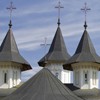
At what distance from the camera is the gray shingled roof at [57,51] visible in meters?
37.4

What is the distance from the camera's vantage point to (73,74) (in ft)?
117

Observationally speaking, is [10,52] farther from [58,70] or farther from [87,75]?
[87,75]

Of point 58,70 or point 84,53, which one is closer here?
point 84,53

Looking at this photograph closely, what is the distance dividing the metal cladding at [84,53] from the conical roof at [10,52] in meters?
3.43

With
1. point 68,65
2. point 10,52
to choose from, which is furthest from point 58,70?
point 10,52

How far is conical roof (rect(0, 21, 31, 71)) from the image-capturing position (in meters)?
34.9

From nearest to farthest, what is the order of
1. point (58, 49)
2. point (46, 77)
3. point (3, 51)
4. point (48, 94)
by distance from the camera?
point (48, 94), point (46, 77), point (3, 51), point (58, 49)

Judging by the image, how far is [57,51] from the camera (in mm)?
38125

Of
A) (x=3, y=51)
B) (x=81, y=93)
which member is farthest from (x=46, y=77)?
(x=3, y=51)

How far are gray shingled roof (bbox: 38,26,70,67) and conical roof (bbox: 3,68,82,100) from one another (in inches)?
400

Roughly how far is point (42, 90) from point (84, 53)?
10.2 m

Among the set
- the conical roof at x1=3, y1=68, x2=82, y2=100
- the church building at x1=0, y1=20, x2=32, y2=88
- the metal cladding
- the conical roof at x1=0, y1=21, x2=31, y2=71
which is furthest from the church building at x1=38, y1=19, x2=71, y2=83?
the conical roof at x1=3, y1=68, x2=82, y2=100

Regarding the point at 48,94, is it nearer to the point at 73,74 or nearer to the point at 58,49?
the point at 73,74

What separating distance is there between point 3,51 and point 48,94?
11639 millimetres
